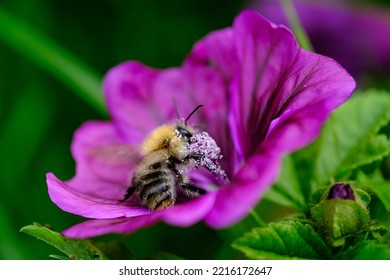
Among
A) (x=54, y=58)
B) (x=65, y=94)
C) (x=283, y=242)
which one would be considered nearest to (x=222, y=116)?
(x=283, y=242)

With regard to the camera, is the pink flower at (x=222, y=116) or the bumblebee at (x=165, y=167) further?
the bumblebee at (x=165, y=167)

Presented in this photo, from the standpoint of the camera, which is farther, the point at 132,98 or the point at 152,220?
the point at 132,98

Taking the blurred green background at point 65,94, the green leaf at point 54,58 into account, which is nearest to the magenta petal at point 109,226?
the blurred green background at point 65,94

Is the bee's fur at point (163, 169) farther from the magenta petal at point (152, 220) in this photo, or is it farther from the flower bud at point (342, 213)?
the flower bud at point (342, 213)

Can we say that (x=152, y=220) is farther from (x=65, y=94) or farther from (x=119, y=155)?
(x=65, y=94)

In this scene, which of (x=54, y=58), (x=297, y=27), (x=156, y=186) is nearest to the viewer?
(x=156, y=186)

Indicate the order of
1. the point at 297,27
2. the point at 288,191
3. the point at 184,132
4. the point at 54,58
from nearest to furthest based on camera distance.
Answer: the point at 184,132
the point at 288,191
the point at 297,27
the point at 54,58
